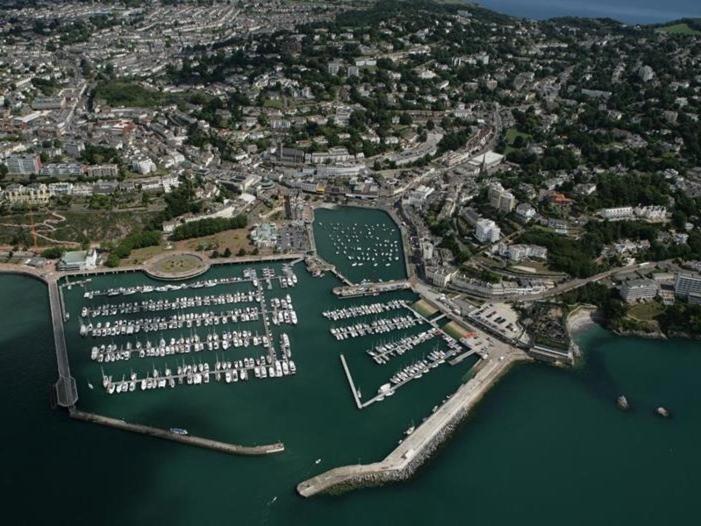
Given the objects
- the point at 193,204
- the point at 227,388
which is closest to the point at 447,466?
the point at 227,388

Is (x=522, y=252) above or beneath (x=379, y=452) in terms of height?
above

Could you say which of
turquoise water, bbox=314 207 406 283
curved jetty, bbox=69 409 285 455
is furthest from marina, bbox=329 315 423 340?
curved jetty, bbox=69 409 285 455

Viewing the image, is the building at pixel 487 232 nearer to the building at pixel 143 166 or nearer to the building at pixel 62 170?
the building at pixel 143 166

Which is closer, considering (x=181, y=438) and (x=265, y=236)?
(x=181, y=438)

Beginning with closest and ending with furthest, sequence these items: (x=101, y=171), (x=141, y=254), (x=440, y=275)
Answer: (x=440, y=275)
(x=141, y=254)
(x=101, y=171)

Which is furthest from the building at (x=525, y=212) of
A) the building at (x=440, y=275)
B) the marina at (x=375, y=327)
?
the marina at (x=375, y=327)

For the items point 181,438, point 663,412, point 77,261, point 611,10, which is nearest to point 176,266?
point 77,261

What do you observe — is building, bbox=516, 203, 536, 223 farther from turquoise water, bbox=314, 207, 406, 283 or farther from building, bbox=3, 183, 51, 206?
building, bbox=3, 183, 51, 206

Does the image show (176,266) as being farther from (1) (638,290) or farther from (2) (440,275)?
(1) (638,290)
